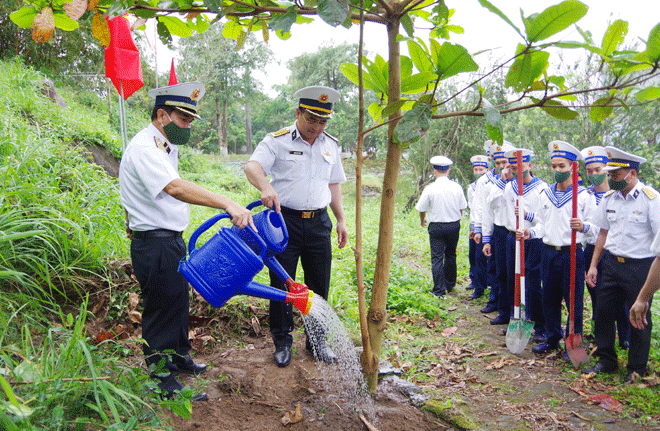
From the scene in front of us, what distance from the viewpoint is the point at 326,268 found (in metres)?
3.09

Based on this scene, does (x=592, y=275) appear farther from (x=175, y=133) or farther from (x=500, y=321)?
(x=175, y=133)

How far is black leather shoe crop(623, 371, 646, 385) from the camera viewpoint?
10.2ft

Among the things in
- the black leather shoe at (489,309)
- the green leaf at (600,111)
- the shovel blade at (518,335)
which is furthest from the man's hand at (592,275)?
the green leaf at (600,111)

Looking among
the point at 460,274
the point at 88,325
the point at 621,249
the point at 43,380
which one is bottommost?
the point at 460,274

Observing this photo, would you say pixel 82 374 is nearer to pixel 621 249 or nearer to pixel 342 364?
pixel 342 364

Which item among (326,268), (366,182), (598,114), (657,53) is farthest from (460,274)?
(366,182)

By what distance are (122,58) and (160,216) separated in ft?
9.09

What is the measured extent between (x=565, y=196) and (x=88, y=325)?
13.3ft

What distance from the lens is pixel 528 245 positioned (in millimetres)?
4285

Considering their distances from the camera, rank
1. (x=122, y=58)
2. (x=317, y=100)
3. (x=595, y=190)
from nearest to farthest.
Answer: (x=317, y=100), (x=122, y=58), (x=595, y=190)

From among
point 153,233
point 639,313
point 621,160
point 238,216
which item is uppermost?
point 621,160

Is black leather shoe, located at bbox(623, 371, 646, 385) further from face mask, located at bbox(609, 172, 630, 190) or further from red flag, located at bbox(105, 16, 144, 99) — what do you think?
red flag, located at bbox(105, 16, 144, 99)

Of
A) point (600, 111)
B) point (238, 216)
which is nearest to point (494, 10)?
point (600, 111)

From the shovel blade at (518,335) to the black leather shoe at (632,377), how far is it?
2.34 ft
